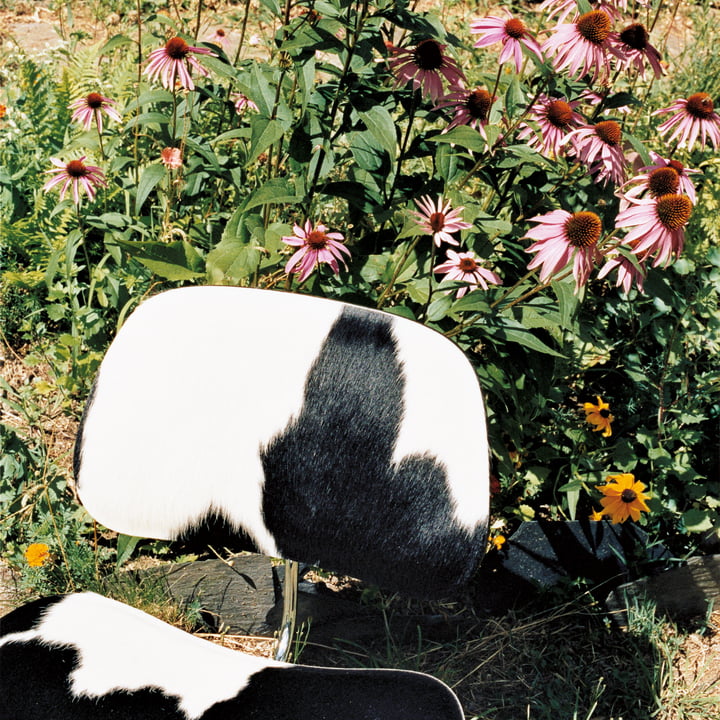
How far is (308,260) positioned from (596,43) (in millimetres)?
634

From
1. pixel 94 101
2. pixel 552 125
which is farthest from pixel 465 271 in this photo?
pixel 94 101

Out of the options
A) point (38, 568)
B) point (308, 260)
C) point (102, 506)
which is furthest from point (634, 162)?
point (38, 568)

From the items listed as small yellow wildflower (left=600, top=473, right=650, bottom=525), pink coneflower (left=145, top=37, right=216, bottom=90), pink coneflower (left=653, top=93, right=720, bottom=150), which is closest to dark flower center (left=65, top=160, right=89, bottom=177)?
pink coneflower (left=145, top=37, right=216, bottom=90)

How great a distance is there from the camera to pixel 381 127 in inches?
51.3

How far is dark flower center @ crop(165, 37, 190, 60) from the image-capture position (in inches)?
59.9

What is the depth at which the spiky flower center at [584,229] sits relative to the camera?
1.19 m

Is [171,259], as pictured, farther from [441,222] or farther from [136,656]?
[136,656]

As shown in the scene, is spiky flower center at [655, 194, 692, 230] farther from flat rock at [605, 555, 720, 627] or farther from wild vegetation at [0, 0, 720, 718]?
flat rock at [605, 555, 720, 627]

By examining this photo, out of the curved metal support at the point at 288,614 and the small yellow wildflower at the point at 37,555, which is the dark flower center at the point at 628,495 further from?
the small yellow wildflower at the point at 37,555

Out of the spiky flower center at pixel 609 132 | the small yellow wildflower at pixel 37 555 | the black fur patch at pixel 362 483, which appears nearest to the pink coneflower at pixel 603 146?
the spiky flower center at pixel 609 132

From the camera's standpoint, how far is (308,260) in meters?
1.36

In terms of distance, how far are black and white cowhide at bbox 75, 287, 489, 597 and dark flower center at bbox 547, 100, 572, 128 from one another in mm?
602

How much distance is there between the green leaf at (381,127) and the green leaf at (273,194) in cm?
18

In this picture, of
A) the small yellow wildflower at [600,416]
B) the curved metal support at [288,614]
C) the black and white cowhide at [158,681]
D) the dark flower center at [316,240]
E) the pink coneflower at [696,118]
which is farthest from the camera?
the small yellow wildflower at [600,416]
